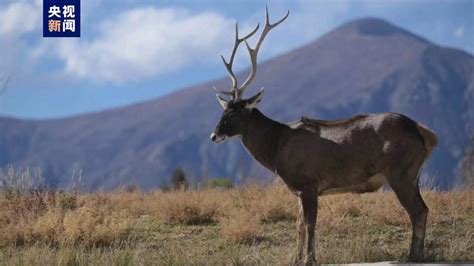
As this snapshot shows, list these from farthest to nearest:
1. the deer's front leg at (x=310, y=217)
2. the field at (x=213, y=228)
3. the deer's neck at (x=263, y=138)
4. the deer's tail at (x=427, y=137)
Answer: the deer's neck at (x=263, y=138) < the field at (x=213, y=228) < the deer's tail at (x=427, y=137) < the deer's front leg at (x=310, y=217)

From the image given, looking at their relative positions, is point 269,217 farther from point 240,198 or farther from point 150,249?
point 150,249

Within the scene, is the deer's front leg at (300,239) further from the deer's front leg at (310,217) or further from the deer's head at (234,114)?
the deer's head at (234,114)

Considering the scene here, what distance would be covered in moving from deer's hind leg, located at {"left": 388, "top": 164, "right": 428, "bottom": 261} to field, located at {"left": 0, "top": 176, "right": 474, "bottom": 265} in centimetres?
24

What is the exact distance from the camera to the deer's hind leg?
39.5ft

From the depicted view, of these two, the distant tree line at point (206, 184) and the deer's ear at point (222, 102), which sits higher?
the deer's ear at point (222, 102)

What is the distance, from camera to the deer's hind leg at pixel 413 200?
12.0 metres

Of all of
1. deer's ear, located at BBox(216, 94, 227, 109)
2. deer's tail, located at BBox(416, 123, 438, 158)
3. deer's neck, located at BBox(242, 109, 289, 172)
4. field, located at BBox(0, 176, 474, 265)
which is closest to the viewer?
deer's tail, located at BBox(416, 123, 438, 158)

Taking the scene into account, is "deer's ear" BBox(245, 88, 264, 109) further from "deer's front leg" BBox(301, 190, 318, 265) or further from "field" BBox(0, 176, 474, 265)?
"field" BBox(0, 176, 474, 265)

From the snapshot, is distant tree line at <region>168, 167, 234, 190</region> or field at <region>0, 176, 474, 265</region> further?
distant tree line at <region>168, 167, 234, 190</region>

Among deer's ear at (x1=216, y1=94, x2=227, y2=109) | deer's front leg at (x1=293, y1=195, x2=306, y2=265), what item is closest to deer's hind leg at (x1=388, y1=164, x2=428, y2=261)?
deer's front leg at (x1=293, y1=195, x2=306, y2=265)

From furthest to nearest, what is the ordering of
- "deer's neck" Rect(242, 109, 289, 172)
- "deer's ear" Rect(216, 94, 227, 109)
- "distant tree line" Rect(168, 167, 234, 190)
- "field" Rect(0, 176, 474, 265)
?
"distant tree line" Rect(168, 167, 234, 190) < "deer's ear" Rect(216, 94, 227, 109) < "deer's neck" Rect(242, 109, 289, 172) < "field" Rect(0, 176, 474, 265)

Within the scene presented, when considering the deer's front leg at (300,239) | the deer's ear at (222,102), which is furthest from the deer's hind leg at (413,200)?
the deer's ear at (222,102)

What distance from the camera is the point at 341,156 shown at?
12.4m

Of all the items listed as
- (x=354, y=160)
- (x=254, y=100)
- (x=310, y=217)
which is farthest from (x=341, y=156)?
(x=254, y=100)
